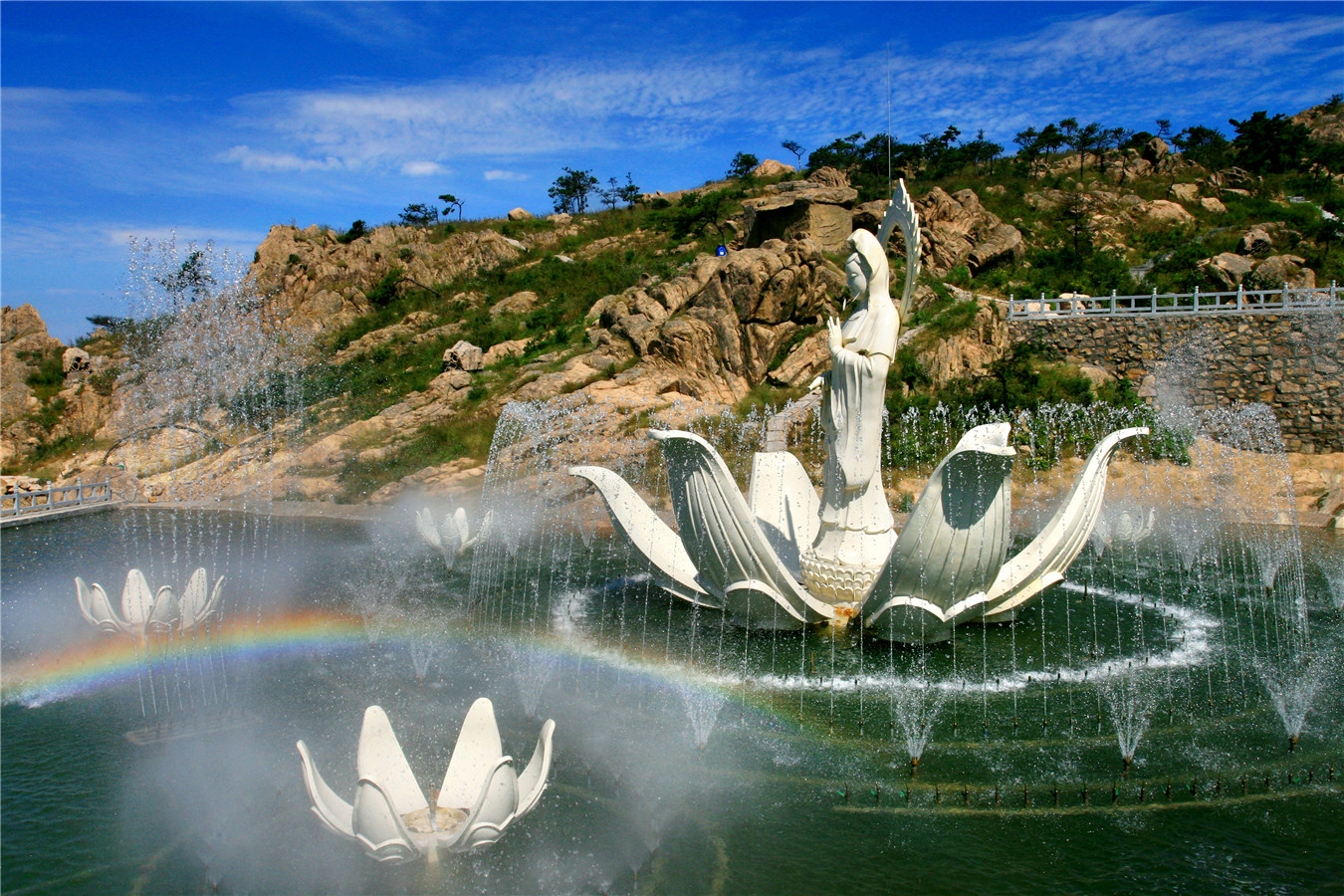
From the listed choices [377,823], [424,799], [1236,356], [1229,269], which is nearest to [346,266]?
[1236,356]

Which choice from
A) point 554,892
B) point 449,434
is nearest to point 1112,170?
point 449,434

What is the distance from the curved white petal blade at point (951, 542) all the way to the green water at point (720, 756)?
748 millimetres

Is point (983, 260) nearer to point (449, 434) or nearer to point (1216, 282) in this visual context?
point (1216, 282)

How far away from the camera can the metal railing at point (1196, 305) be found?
69.1ft

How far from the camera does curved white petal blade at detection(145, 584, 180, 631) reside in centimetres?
880

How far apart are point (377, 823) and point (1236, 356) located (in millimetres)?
24114

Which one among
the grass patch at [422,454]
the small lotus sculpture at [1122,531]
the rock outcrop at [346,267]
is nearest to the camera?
the small lotus sculpture at [1122,531]

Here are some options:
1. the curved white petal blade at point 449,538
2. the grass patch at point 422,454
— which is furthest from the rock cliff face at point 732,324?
the curved white petal blade at point 449,538

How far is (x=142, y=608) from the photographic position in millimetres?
8812

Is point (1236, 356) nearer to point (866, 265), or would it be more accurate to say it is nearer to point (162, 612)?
point (866, 265)

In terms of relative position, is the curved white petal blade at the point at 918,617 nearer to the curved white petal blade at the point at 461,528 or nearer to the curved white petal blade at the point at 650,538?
the curved white petal blade at the point at 650,538

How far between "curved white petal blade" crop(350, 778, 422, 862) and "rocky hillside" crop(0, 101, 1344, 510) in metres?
14.4

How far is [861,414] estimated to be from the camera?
28.1ft

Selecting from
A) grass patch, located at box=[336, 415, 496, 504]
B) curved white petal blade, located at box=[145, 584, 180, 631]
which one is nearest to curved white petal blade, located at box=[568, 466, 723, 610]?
curved white petal blade, located at box=[145, 584, 180, 631]
